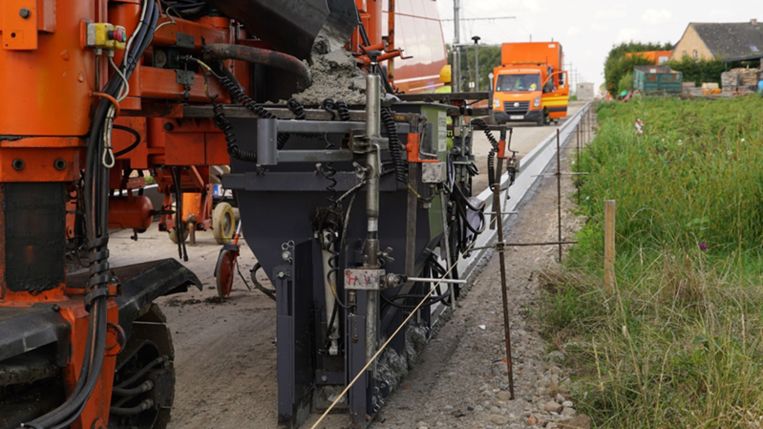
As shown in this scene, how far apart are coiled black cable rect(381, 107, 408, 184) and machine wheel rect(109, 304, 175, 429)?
1.55 meters

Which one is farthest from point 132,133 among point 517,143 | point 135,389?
point 517,143

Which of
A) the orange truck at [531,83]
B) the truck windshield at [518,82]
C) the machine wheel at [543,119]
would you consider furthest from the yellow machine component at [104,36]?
the machine wheel at [543,119]

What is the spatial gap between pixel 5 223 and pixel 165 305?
17.5 feet

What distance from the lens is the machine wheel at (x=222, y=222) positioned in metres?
12.0

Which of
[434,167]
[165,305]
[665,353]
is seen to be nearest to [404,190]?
[434,167]

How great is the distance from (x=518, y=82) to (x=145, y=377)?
38.2 metres

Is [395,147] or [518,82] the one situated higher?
[518,82]

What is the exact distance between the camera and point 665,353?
5.65 meters

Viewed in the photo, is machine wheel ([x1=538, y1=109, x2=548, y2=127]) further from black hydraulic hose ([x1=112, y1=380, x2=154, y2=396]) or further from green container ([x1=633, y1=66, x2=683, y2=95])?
black hydraulic hose ([x1=112, y1=380, x2=154, y2=396])

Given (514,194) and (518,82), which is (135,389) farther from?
(518,82)

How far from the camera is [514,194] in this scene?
1667cm

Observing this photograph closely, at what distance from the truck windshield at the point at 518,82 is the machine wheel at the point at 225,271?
3342cm

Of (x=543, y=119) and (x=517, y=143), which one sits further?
(x=543, y=119)

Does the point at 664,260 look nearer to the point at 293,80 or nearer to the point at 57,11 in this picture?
the point at 293,80
